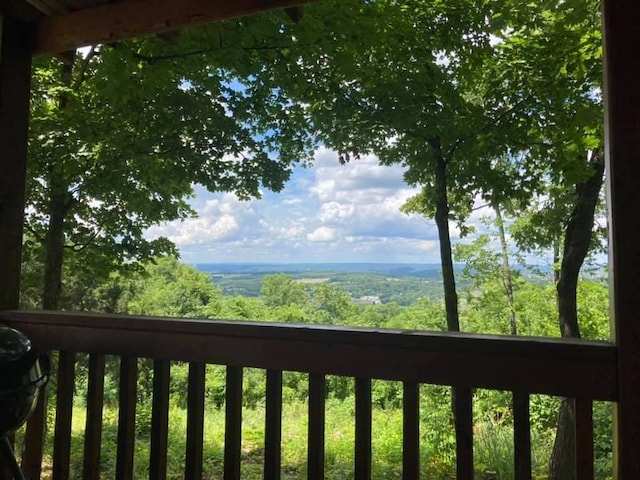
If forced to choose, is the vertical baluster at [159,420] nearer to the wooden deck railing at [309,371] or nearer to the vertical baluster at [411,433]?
the wooden deck railing at [309,371]

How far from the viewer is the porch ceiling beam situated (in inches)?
59.2

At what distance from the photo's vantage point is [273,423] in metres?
1.31

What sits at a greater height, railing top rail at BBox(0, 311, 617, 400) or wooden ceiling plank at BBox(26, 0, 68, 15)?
wooden ceiling plank at BBox(26, 0, 68, 15)

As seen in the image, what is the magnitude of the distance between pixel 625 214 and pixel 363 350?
683mm

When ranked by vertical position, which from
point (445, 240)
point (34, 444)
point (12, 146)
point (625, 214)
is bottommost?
point (34, 444)

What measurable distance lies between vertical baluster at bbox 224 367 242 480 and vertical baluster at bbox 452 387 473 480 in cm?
61

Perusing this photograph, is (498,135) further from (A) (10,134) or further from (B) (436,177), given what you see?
(A) (10,134)

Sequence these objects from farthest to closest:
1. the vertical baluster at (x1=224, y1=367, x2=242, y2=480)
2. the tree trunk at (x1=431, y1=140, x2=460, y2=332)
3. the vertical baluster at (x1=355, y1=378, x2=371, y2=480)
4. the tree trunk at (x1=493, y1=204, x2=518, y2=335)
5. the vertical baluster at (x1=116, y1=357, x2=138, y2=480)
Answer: the tree trunk at (x1=493, y1=204, x2=518, y2=335) → the tree trunk at (x1=431, y1=140, x2=460, y2=332) → the vertical baluster at (x1=116, y1=357, x2=138, y2=480) → the vertical baluster at (x1=224, y1=367, x2=242, y2=480) → the vertical baluster at (x1=355, y1=378, x2=371, y2=480)

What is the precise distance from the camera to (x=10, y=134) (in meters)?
1.66

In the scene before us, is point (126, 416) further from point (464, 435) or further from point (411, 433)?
point (464, 435)

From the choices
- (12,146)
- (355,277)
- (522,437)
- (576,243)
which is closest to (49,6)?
(12,146)

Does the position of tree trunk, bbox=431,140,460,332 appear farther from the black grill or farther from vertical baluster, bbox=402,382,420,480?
the black grill

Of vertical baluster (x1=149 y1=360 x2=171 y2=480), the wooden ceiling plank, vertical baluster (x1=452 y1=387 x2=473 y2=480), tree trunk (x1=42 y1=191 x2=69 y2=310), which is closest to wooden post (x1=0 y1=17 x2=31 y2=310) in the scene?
the wooden ceiling plank

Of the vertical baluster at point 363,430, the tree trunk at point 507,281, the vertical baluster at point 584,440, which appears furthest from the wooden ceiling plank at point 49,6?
the tree trunk at point 507,281
